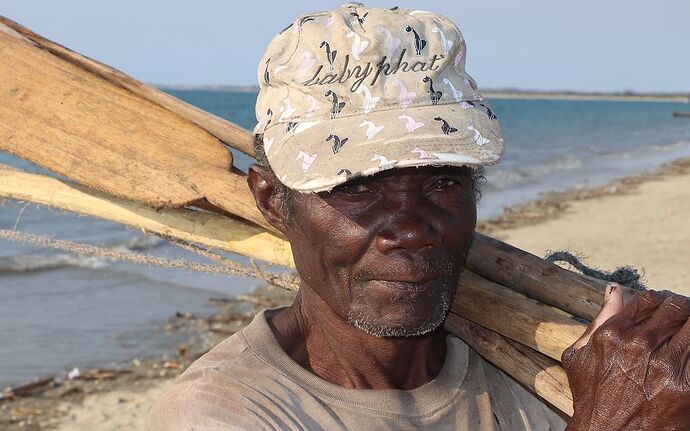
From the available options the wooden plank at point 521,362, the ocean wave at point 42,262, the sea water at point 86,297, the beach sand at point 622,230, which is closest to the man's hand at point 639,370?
the wooden plank at point 521,362

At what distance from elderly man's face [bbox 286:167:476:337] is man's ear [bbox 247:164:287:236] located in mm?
116

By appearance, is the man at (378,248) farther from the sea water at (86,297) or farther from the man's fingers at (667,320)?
the sea water at (86,297)

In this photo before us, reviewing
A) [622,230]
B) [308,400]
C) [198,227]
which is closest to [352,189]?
[308,400]

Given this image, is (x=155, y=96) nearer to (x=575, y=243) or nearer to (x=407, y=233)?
(x=407, y=233)

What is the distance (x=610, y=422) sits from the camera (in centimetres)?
131

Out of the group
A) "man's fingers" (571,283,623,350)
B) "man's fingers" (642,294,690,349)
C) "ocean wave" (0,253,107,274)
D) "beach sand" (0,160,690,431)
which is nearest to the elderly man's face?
"man's fingers" (571,283,623,350)

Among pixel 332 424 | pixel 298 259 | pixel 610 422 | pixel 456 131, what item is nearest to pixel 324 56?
pixel 456 131

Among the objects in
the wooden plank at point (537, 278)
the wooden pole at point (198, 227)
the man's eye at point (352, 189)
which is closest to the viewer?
the man's eye at point (352, 189)

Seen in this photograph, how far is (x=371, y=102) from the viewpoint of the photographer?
140 centimetres

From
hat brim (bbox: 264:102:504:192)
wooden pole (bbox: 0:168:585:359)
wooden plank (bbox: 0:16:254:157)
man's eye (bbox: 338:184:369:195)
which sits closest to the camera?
hat brim (bbox: 264:102:504:192)

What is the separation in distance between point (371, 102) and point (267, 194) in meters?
0.37

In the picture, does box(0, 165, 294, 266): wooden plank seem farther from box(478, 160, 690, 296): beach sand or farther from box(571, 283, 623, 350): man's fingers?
box(478, 160, 690, 296): beach sand

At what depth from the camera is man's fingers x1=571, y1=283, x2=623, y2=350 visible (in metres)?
1.44

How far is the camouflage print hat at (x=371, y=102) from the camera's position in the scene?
1382 millimetres
